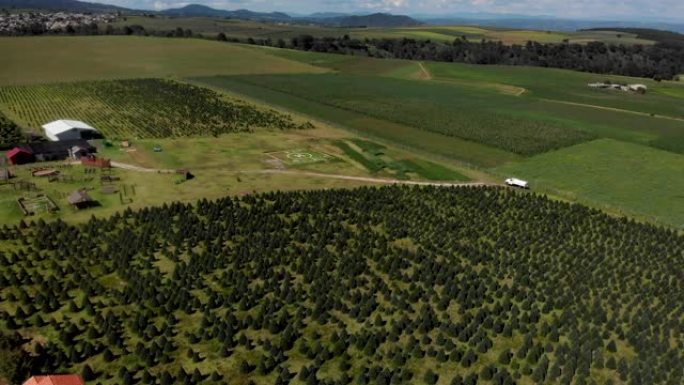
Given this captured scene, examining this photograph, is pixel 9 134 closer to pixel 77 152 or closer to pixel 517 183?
pixel 77 152

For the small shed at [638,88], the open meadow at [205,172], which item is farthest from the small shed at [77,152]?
the small shed at [638,88]

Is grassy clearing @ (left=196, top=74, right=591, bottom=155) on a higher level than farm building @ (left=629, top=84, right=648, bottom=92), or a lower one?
lower

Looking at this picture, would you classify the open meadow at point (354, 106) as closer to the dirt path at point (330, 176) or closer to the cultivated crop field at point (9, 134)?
the dirt path at point (330, 176)

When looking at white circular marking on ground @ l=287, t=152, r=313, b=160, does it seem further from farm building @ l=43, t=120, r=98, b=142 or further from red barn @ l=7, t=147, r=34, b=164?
red barn @ l=7, t=147, r=34, b=164

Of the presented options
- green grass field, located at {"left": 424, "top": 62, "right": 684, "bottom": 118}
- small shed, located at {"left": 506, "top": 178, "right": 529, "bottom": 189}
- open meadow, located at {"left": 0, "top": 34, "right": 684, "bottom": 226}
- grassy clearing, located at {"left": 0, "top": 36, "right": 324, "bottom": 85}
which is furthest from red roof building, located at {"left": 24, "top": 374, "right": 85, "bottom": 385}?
green grass field, located at {"left": 424, "top": 62, "right": 684, "bottom": 118}

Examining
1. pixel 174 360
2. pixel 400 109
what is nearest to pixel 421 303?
pixel 174 360
